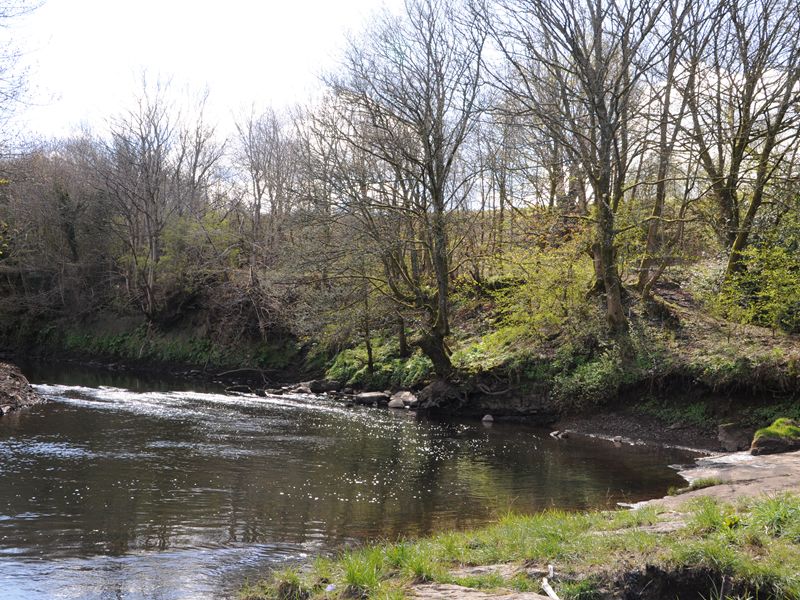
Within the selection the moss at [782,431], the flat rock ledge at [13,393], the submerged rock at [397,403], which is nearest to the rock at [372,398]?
the submerged rock at [397,403]

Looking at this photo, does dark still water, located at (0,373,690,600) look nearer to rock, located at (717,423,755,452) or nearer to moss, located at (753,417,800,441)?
rock, located at (717,423,755,452)

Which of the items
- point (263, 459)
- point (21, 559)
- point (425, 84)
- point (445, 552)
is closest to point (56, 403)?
point (263, 459)

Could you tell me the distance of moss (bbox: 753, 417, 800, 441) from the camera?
13500mm

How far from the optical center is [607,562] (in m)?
5.78

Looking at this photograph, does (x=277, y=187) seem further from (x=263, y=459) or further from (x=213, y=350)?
(x=263, y=459)

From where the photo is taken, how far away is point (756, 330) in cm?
1769

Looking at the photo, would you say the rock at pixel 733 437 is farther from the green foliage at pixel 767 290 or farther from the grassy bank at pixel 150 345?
the grassy bank at pixel 150 345

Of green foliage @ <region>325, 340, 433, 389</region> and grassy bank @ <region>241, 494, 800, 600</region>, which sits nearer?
grassy bank @ <region>241, 494, 800, 600</region>

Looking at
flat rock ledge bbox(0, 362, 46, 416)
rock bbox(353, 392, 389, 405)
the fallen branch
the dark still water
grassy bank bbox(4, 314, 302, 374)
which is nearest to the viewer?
the fallen branch

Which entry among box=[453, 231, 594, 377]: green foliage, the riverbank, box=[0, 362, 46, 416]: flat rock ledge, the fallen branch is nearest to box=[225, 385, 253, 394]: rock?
box=[0, 362, 46, 416]: flat rock ledge

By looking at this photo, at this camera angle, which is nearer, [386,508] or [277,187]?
[386,508]

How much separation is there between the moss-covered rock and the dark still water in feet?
5.32

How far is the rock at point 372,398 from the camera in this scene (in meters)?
23.7

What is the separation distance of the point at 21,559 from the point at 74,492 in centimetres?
301
